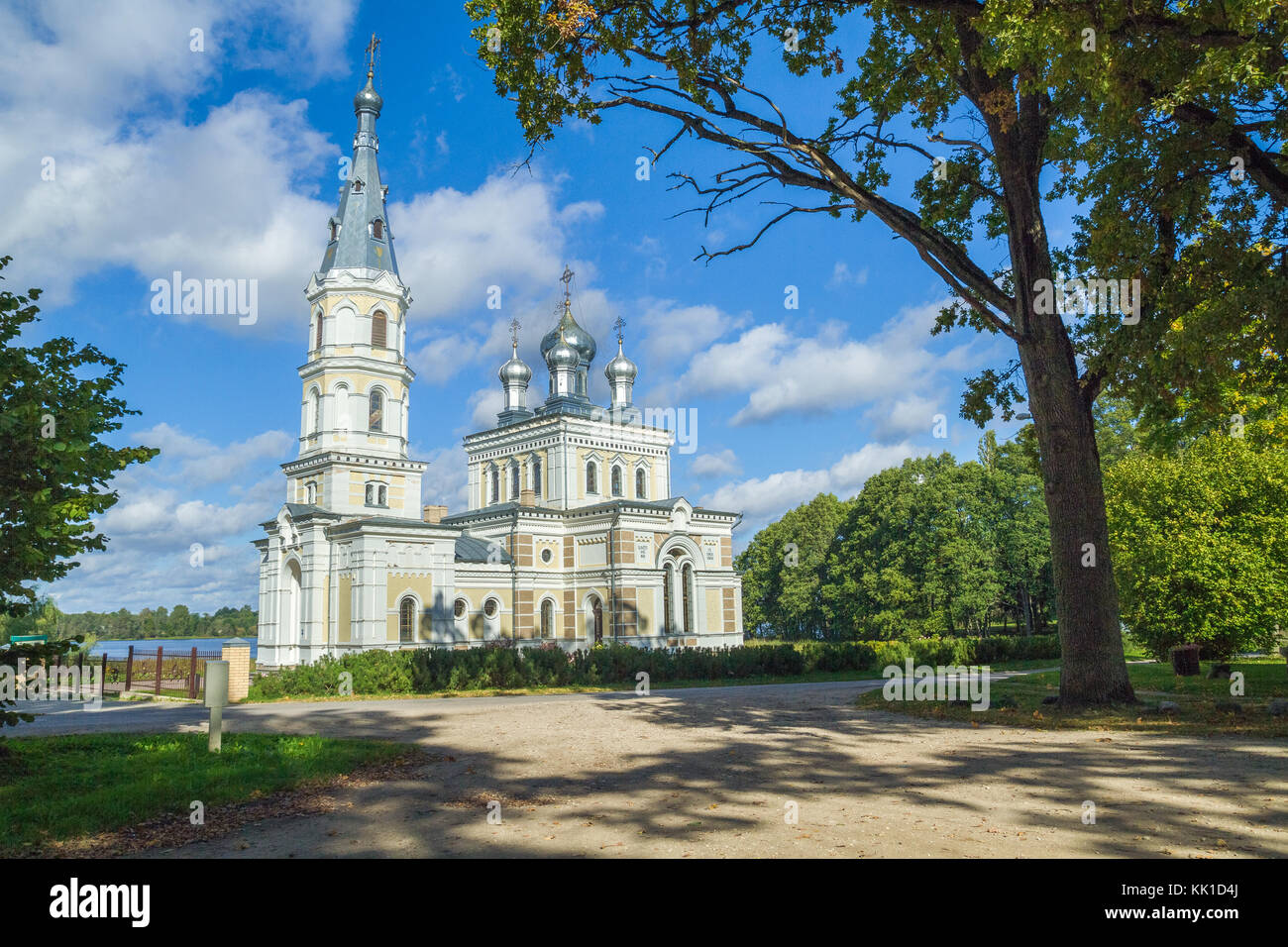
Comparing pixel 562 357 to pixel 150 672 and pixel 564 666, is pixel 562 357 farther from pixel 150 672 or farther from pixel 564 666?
pixel 564 666

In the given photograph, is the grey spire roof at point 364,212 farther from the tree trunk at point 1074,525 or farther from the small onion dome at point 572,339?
the tree trunk at point 1074,525

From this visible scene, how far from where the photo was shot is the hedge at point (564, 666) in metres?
21.2

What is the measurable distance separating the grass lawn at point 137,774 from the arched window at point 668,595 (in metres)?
30.9

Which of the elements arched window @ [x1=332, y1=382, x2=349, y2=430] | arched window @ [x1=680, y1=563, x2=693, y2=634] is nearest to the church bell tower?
arched window @ [x1=332, y1=382, x2=349, y2=430]

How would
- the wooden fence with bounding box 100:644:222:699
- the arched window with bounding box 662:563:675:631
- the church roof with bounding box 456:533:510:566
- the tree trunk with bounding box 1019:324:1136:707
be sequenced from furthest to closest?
the arched window with bounding box 662:563:675:631 → the church roof with bounding box 456:533:510:566 → the wooden fence with bounding box 100:644:222:699 → the tree trunk with bounding box 1019:324:1136:707

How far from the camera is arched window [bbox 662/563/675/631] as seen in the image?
41500mm

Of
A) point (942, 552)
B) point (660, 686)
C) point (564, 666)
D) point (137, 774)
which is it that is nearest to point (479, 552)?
point (564, 666)

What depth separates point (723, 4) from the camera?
37.3 ft

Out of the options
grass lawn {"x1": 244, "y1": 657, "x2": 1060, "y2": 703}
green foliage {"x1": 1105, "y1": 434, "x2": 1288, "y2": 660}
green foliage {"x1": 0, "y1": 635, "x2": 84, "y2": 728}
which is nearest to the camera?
green foliage {"x1": 0, "y1": 635, "x2": 84, "y2": 728}

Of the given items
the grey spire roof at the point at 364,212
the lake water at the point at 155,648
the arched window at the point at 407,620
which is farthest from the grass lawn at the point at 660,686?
the grey spire roof at the point at 364,212

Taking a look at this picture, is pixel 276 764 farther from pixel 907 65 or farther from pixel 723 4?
pixel 907 65

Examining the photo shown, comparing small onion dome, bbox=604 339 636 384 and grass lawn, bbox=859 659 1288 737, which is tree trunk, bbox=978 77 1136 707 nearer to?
grass lawn, bbox=859 659 1288 737
